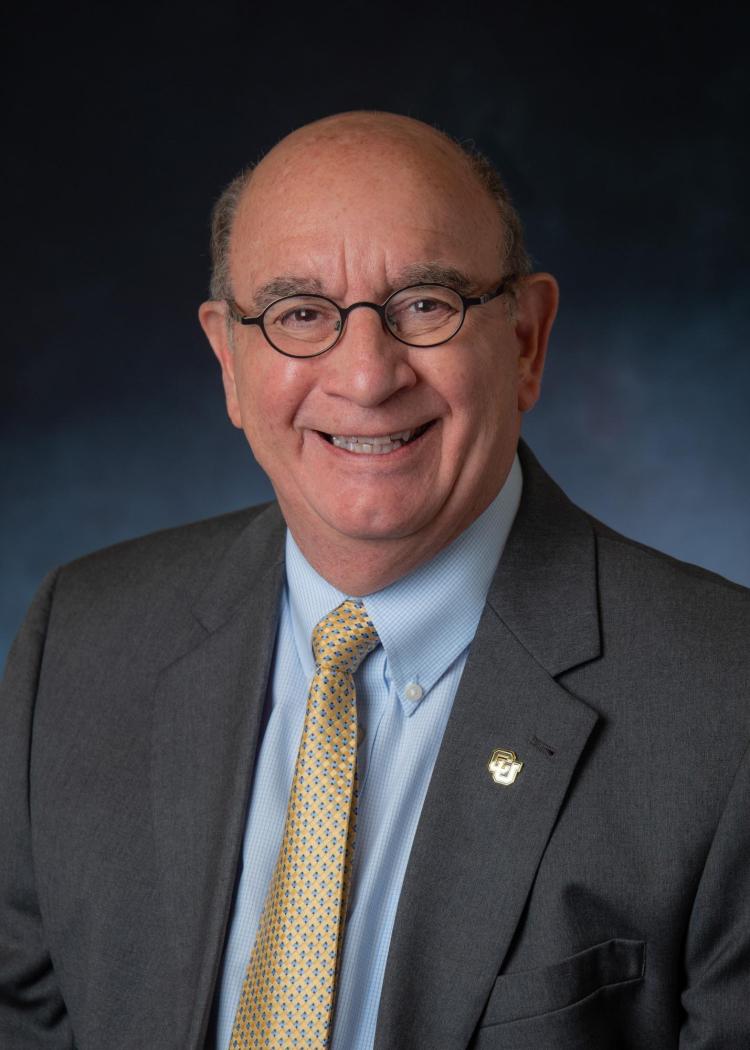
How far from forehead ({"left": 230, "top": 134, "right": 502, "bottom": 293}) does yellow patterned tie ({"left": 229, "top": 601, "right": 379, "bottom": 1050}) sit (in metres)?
0.72

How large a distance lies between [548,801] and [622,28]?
2698 millimetres

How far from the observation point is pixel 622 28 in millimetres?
4594

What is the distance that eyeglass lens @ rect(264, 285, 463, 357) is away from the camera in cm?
296

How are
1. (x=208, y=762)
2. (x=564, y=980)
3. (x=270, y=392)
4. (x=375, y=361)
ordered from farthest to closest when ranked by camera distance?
1. (x=208, y=762)
2. (x=270, y=392)
3. (x=375, y=361)
4. (x=564, y=980)

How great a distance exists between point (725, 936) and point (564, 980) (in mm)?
318

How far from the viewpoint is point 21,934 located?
3330 millimetres

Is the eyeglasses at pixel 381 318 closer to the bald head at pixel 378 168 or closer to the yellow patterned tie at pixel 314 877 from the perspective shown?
the bald head at pixel 378 168

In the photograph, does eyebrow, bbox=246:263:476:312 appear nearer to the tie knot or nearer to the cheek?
the cheek

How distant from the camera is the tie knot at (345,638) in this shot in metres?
3.07

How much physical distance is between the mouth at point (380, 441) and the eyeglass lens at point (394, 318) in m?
0.17

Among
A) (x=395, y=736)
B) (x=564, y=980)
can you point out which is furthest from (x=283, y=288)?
(x=564, y=980)

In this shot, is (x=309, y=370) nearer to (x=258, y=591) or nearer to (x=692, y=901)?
(x=258, y=591)

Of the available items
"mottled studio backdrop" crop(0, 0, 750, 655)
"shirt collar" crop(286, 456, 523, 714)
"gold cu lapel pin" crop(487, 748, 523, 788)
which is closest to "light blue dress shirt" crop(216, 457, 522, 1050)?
"shirt collar" crop(286, 456, 523, 714)

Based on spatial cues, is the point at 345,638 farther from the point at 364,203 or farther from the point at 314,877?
the point at 364,203
